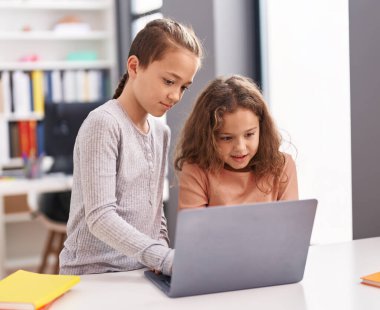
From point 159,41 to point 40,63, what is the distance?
3125 millimetres

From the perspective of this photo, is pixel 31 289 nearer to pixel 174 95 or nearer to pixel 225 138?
pixel 174 95

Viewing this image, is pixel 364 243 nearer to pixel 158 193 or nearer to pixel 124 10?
pixel 158 193

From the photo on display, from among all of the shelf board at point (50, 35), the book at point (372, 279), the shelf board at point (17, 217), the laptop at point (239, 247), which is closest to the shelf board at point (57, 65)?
the shelf board at point (50, 35)

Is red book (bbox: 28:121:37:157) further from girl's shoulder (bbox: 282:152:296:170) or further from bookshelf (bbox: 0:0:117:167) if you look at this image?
girl's shoulder (bbox: 282:152:296:170)

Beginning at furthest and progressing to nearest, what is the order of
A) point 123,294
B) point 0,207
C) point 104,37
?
1. point 104,37
2. point 0,207
3. point 123,294

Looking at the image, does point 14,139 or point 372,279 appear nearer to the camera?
point 372,279

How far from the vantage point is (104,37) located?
481 cm

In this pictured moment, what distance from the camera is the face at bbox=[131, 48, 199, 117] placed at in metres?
1.59

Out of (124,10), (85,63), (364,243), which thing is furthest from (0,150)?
(364,243)

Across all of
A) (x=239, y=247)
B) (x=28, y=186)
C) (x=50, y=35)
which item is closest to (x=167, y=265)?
(x=239, y=247)

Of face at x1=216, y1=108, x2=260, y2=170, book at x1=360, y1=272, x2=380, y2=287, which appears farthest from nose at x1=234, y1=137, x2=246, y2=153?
book at x1=360, y1=272, x2=380, y2=287

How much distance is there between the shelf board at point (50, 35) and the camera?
14.8 feet

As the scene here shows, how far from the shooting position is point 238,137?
5.82 ft

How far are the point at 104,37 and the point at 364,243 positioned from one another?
11.3ft
